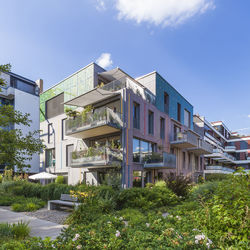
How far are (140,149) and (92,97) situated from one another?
18.3ft

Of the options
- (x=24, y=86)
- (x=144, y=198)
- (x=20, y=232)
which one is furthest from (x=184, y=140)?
(x=24, y=86)

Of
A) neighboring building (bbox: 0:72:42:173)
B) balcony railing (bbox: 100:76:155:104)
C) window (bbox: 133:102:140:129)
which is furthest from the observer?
neighboring building (bbox: 0:72:42:173)

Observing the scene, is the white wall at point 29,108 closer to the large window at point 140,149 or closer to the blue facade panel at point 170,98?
the large window at point 140,149

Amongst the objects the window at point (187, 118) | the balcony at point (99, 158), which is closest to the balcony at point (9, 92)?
the balcony at point (99, 158)

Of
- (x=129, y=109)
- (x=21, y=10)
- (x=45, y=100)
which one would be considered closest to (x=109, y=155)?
(x=129, y=109)

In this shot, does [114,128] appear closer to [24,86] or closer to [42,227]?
[42,227]

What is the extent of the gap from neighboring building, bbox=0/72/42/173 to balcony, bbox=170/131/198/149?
16868 mm

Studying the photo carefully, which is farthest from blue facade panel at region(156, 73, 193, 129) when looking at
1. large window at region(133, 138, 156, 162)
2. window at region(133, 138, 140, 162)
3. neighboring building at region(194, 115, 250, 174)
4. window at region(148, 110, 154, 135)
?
neighboring building at region(194, 115, 250, 174)

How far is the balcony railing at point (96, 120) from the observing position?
50.0 feet

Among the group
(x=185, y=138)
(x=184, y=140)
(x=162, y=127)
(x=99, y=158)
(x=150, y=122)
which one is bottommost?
(x=99, y=158)

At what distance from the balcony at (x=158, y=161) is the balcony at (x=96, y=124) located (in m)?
3.71

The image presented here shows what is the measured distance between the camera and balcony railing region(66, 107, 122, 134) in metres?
15.2

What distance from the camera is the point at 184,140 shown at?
21156 millimetres

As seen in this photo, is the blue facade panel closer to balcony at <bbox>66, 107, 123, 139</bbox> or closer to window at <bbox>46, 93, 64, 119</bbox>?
balcony at <bbox>66, 107, 123, 139</bbox>
